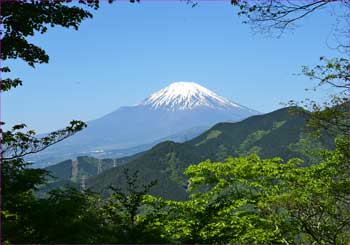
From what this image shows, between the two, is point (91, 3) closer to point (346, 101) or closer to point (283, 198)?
point (346, 101)

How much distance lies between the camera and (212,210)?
15.7 meters

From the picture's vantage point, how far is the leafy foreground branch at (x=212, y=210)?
845cm

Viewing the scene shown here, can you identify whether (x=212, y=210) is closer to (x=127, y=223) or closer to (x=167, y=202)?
(x=167, y=202)

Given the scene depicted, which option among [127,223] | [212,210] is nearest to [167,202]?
[212,210]

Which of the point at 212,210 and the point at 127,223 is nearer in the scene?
the point at 127,223

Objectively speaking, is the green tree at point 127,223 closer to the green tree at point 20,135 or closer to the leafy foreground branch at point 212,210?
the leafy foreground branch at point 212,210

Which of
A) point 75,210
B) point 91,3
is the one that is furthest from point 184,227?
point 91,3

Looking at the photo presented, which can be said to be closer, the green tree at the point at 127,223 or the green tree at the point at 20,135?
the green tree at the point at 20,135

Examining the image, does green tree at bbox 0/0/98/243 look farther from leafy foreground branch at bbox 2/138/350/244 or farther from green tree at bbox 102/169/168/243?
green tree at bbox 102/169/168/243

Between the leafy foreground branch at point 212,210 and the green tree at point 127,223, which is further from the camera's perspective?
the green tree at point 127,223

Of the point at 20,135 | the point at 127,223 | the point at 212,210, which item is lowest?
the point at 212,210

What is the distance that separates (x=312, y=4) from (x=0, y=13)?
5.22 metres

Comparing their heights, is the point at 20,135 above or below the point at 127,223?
above

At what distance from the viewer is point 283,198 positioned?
12164 millimetres
